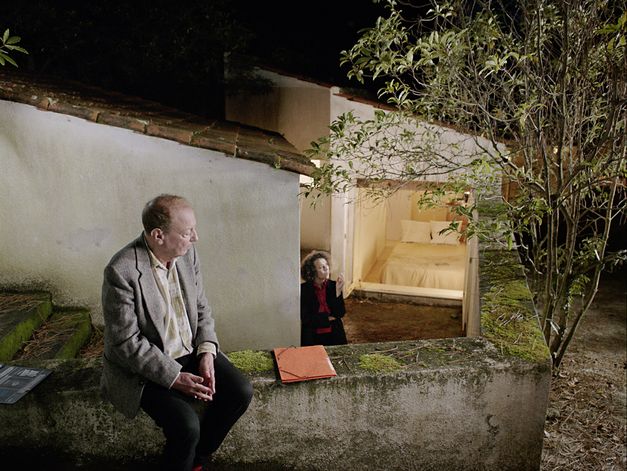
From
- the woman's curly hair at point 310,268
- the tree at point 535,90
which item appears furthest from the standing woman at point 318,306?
the tree at point 535,90

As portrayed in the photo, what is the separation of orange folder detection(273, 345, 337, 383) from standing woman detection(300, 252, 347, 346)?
1.93 m

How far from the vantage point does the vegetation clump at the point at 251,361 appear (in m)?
3.46

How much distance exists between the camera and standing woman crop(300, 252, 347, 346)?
5625 millimetres

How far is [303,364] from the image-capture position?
3.45m

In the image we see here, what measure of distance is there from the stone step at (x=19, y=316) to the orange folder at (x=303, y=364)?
2.65 m

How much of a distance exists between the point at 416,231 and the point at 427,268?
3.43 m

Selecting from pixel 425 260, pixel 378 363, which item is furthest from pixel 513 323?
pixel 425 260

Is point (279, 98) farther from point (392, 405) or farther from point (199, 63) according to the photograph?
point (392, 405)

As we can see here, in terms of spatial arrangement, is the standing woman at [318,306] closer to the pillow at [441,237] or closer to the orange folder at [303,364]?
the orange folder at [303,364]

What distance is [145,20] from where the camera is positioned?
8.97m

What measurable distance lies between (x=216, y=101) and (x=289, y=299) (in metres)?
5.94

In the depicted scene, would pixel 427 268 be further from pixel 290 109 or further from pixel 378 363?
pixel 378 363

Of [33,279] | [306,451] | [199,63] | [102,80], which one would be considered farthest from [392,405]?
[102,80]

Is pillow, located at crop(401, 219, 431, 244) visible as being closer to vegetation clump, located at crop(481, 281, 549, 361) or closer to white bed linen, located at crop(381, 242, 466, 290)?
white bed linen, located at crop(381, 242, 466, 290)
